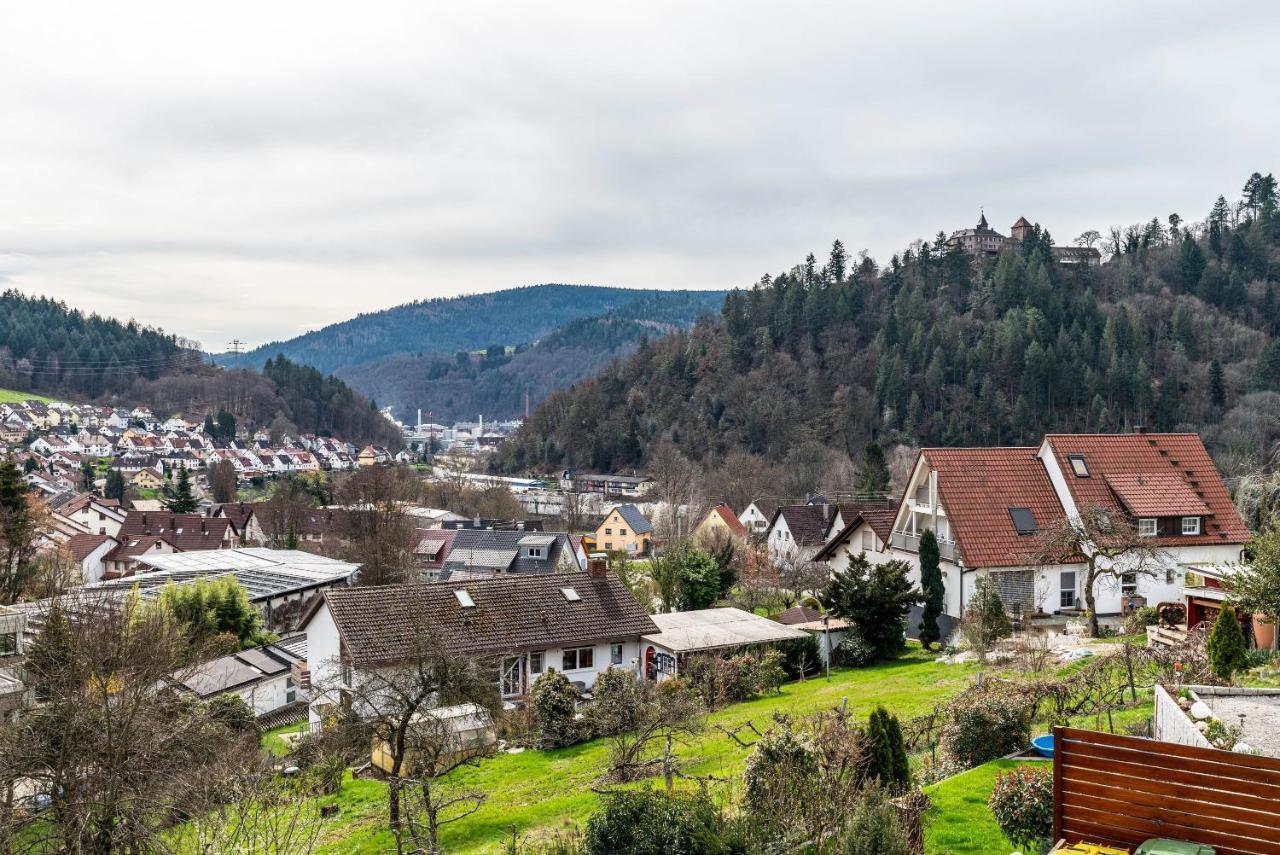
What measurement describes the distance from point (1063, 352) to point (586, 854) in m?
107

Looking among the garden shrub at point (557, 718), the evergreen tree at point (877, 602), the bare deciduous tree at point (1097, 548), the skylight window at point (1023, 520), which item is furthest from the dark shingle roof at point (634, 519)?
the garden shrub at point (557, 718)

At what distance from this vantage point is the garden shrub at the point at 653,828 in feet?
30.4

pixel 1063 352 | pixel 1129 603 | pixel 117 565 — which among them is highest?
pixel 1063 352

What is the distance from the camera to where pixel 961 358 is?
109 metres

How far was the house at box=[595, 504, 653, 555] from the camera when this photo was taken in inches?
2997

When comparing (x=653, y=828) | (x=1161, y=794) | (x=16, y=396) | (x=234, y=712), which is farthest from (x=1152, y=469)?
(x=16, y=396)

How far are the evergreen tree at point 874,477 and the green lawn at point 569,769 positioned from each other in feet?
153

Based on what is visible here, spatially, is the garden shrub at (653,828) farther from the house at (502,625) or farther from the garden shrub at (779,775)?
the house at (502,625)

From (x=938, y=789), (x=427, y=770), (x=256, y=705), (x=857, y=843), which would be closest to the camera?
(x=857, y=843)

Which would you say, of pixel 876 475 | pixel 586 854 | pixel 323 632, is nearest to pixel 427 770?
pixel 586 854

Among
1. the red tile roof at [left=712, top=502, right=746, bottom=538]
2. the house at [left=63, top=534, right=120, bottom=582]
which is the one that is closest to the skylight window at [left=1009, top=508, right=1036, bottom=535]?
the red tile roof at [left=712, top=502, right=746, bottom=538]

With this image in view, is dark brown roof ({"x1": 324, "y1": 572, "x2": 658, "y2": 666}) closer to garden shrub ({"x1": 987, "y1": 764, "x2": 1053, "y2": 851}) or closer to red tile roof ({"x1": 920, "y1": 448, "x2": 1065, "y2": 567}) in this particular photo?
red tile roof ({"x1": 920, "y1": 448, "x2": 1065, "y2": 567})

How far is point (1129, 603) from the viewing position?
26359 mm

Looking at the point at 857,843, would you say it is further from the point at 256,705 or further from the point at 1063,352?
the point at 1063,352
